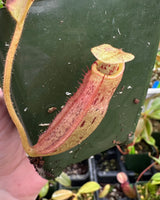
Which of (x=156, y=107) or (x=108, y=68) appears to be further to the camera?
(x=156, y=107)

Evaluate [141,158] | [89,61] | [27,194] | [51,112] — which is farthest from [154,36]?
[141,158]

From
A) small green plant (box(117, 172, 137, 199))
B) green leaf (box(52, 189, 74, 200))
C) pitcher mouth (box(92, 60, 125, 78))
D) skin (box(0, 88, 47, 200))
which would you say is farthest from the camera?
small green plant (box(117, 172, 137, 199))

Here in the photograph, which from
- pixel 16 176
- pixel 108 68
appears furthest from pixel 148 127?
pixel 108 68

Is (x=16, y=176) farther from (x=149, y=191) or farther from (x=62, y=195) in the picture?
(x=149, y=191)

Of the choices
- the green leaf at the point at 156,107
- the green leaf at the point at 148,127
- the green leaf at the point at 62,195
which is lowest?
the green leaf at the point at 62,195

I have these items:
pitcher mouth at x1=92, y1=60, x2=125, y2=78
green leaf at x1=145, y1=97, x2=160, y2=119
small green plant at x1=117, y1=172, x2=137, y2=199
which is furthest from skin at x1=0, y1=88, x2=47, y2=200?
green leaf at x1=145, y1=97, x2=160, y2=119

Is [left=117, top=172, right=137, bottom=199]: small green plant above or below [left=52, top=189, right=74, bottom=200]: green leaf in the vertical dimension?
below

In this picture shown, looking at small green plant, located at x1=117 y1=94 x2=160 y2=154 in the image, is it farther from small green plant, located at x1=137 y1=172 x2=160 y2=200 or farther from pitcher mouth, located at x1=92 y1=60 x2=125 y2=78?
pitcher mouth, located at x1=92 y1=60 x2=125 y2=78

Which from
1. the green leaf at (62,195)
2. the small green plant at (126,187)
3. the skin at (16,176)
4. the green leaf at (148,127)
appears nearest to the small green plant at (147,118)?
the green leaf at (148,127)

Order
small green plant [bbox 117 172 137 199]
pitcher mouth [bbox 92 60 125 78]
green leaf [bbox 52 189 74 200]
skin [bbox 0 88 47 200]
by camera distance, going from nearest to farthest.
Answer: pitcher mouth [bbox 92 60 125 78] → skin [bbox 0 88 47 200] → green leaf [bbox 52 189 74 200] → small green plant [bbox 117 172 137 199]

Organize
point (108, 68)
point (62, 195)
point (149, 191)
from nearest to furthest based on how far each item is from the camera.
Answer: point (108, 68) < point (62, 195) < point (149, 191)

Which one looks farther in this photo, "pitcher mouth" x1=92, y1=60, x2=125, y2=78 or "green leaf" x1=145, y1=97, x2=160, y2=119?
"green leaf" x1=145, y1=97, x2=160, y2=119

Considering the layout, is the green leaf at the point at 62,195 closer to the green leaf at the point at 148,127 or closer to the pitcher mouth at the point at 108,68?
the green leaf at the point at 148,127
